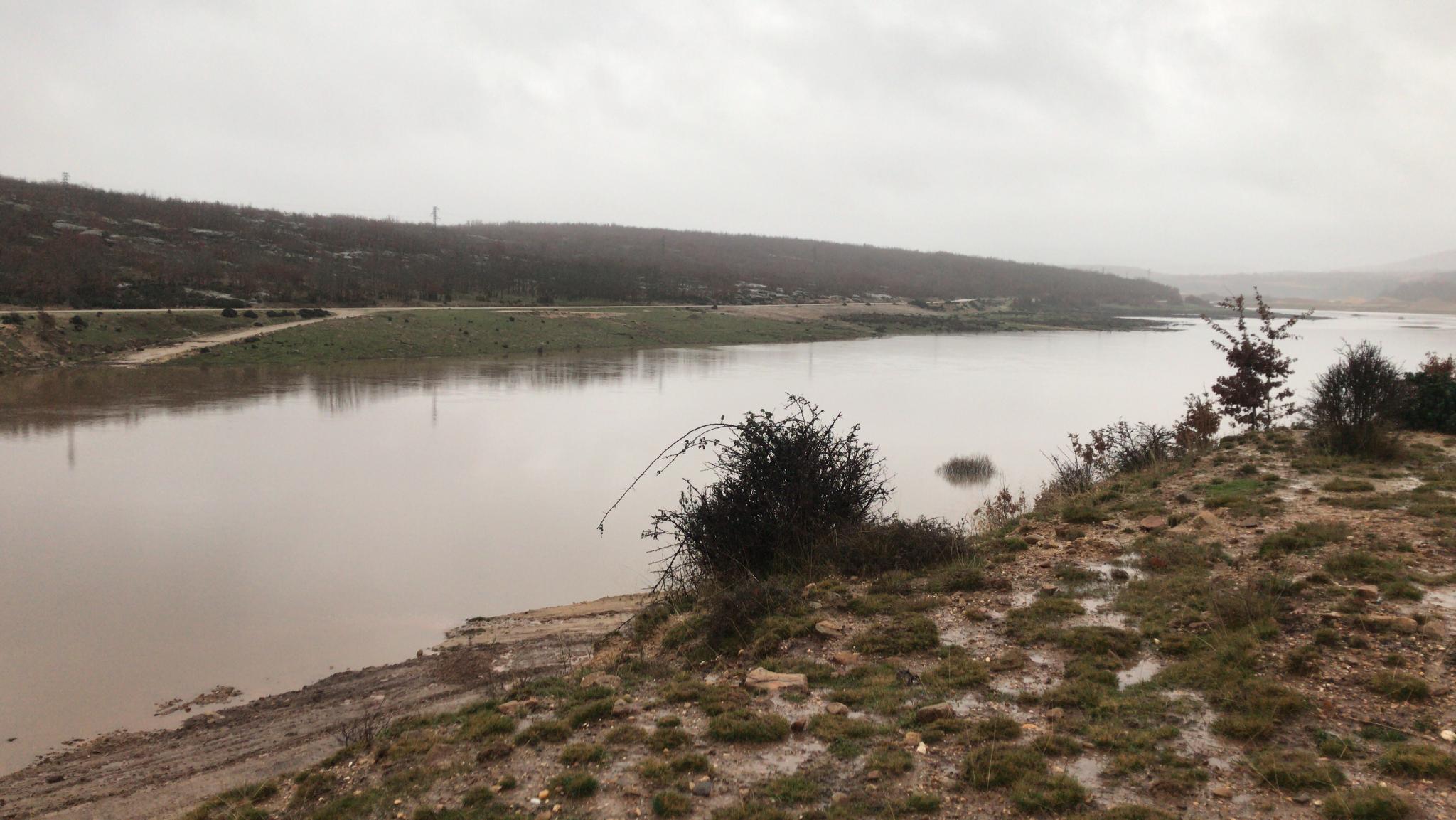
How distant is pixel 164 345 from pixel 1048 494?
34.3 m

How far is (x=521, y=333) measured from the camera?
138 feet

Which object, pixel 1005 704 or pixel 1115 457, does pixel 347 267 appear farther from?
pixel 1005 704

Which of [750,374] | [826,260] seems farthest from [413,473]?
[826,260]

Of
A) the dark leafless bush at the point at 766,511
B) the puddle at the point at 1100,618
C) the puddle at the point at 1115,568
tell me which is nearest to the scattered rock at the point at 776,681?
the puddle at the point at 1100,618

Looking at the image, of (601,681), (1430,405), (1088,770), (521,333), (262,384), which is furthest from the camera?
(521,333)

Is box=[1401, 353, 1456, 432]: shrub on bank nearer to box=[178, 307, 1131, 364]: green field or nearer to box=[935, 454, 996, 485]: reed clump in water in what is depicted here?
box=[935, 454, 996, 485]: reed clump in water

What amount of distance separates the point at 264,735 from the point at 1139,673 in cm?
557

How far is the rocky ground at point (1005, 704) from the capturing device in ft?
11.6

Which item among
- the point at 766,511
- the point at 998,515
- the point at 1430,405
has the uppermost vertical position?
the point at 1430,405

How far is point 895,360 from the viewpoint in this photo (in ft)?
132

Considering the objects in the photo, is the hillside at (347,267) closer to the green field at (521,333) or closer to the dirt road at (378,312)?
the dirt road at (378,312)

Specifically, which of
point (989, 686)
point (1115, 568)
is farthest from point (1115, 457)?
point (989, 686)

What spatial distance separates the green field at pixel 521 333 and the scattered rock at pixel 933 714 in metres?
33.3

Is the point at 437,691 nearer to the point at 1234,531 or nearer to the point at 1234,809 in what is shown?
the point at 1234,809
